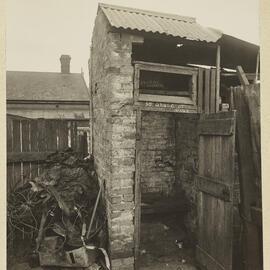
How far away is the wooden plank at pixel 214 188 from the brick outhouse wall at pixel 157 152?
309 cm

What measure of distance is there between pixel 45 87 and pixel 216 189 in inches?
700

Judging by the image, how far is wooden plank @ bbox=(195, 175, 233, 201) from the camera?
4.19m

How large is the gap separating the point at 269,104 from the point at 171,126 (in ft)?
19.9

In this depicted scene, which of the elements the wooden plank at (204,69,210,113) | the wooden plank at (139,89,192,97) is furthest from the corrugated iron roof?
the wooden plank at (139,89,192,97)

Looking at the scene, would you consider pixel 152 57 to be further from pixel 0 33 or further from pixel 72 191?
pixel 0 33

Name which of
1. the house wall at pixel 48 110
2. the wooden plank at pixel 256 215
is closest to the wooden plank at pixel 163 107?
the wooden plank at pixel 256 215

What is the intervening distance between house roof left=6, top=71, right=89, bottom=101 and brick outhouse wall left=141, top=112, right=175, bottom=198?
12.3 m

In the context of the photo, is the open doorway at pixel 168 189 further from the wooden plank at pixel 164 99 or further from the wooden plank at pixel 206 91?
the wooden plank at pixel 164 99

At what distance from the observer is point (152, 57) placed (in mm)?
6637

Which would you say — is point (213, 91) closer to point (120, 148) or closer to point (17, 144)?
point (120, 148)

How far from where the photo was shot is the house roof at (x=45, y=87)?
19170mm

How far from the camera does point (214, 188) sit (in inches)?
178

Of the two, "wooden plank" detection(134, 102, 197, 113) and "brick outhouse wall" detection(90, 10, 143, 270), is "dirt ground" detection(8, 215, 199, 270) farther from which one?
"wooden plank" detection(134, 102, 197, 113)

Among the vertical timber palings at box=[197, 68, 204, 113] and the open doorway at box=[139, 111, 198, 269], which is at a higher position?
the vertical timber palings at box=[197, 68, 204, 113]
